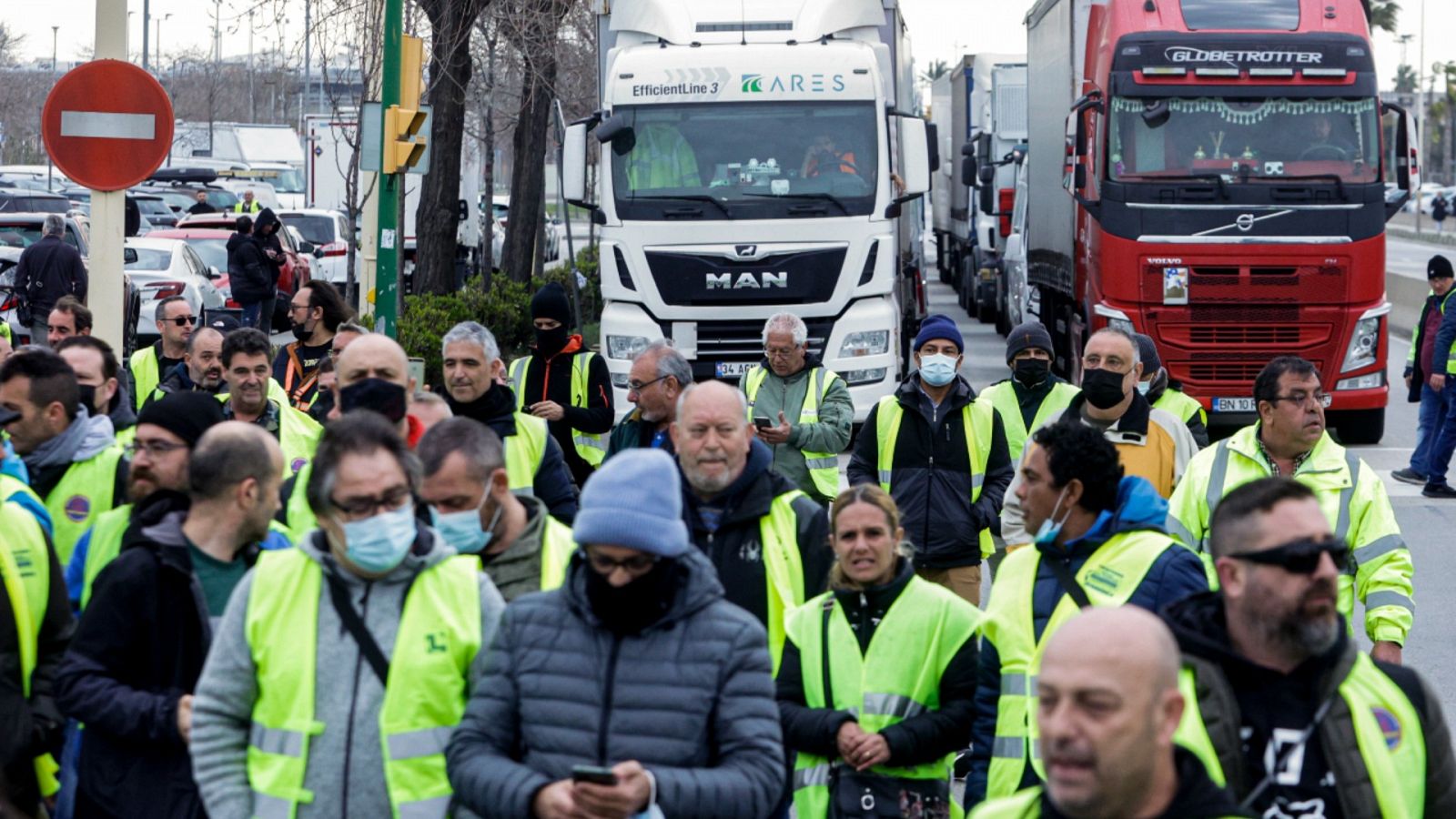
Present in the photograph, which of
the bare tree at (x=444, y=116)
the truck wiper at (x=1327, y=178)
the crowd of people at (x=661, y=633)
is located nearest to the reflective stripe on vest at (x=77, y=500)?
the crowd of people at (x=661, y=633)

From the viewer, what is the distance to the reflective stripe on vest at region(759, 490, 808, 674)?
218 inches

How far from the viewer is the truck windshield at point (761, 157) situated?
612 inches

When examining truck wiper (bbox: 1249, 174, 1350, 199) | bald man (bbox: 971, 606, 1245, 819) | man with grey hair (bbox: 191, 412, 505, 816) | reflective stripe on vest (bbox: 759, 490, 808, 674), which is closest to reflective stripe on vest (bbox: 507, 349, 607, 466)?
reflective stripe on vest (bbox: 759, 490, 808, 674)

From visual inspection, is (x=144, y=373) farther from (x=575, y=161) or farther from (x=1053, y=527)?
(x=1053, y=527)

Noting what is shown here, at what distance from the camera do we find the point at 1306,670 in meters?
3.59

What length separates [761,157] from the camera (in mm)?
15555

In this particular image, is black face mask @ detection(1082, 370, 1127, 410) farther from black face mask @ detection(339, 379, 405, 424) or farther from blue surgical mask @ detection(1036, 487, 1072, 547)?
black face mask @ detection(339, 379, 405, 424)

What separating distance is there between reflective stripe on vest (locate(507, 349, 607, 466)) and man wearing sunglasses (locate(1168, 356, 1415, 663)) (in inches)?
150

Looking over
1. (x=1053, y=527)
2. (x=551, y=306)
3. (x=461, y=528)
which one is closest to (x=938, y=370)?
(x=551, y=306)

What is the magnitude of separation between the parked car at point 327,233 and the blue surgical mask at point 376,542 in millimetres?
30867

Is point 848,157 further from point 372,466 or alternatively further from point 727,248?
point 372,466

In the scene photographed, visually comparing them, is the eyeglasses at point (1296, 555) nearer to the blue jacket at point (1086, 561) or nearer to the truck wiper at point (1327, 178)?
the blue jacket at point (1086, 561)

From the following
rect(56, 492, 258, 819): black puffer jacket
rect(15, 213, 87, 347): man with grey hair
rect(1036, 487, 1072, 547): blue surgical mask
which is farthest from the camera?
rect(15, 213, 87, 347): man with grey hair

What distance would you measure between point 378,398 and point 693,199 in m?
9.99
